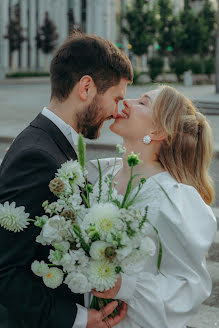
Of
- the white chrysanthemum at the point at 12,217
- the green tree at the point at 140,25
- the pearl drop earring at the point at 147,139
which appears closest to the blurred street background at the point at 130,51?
the green tree at the point at 140,25

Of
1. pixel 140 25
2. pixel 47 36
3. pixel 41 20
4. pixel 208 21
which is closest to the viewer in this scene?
pixel 140 25

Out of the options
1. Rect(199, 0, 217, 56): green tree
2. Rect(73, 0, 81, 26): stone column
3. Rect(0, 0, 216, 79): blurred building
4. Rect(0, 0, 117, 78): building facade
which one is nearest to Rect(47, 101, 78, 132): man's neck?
Rect(199, 0, 217, 56): green tree

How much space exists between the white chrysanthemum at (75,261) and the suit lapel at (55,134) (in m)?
0.59

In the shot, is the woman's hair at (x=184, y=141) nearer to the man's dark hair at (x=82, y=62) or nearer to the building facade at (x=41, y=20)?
the man's dark hair at (x=82, y=62)

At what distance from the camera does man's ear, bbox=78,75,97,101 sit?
8.73 feet

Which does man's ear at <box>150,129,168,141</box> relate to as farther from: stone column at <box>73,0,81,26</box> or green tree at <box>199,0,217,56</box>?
stone column at <box>73,0,81,26</box>

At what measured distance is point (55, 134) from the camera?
2.47m

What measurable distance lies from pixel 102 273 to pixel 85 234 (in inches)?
5.5

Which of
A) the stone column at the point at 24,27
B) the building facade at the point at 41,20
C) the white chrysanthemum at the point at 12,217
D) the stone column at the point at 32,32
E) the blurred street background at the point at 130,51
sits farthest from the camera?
the stone column at the point at 32,32

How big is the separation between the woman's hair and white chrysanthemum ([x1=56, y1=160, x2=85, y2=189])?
74cm

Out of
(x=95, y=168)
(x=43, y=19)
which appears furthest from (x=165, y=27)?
(x=95, y=168)

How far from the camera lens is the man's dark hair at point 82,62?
104 inches

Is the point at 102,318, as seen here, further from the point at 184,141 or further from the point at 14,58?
the point at 14,58

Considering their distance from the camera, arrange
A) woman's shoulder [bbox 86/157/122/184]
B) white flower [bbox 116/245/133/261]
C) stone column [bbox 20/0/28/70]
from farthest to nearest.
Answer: stone column [bbox 20/0/28/70] → woman's shoulder [bbox 86/157/122/184] → white flower [bbox 116/245/133/261]
